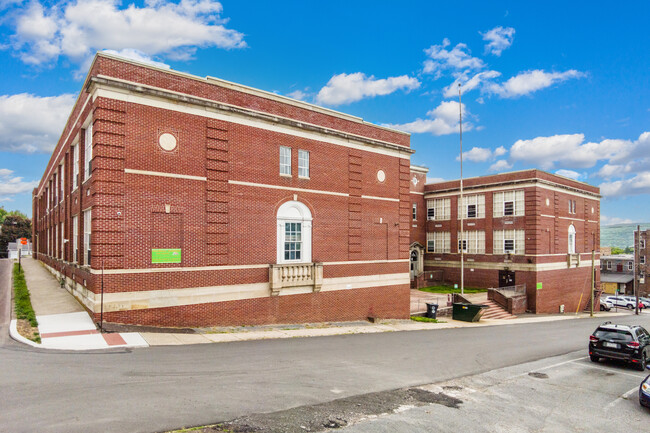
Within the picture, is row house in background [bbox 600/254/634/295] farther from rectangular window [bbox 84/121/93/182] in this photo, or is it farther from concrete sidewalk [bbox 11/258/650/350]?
rectangular window [bbox 84/121/93/182]

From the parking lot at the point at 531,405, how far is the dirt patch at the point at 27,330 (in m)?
10.9

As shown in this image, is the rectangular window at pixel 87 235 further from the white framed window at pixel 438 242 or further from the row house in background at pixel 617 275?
the row house in background at pixel 617 275

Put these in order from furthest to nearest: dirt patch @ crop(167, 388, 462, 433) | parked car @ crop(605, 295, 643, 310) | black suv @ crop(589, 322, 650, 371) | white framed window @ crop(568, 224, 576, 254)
Result: 1. parked car @ crop(605, 295, 643, 310)
2. white framed window @ crop(568, 224, 576, 254)
3. black suv @ crop(589, 322, 650, 371)
4. dirt patch @ crop(167, 388, 462, 433)

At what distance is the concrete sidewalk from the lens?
44.0ft

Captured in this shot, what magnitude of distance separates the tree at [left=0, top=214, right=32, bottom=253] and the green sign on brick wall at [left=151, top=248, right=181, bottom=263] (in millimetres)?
87738

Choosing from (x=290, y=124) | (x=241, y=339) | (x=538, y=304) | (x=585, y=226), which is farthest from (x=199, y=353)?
(x=585, y=226)

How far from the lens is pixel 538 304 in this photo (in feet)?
133

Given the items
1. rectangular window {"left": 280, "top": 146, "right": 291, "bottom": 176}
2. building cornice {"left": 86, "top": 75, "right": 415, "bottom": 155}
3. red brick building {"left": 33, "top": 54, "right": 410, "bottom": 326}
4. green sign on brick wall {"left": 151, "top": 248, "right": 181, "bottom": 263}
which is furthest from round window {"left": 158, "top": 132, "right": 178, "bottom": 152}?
rectangular window {"left": 280, "top": 146, "right": 291, "bottom": 176}

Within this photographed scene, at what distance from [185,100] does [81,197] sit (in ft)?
22.7

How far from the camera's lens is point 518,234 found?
138 ft

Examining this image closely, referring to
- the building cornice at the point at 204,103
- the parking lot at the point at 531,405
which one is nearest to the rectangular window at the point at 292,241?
the building cornice at the point at 204,103

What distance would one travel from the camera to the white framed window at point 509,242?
41594mm

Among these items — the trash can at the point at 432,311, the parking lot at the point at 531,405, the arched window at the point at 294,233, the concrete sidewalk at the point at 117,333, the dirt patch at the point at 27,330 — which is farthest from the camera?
the trash can at the point at 432,311

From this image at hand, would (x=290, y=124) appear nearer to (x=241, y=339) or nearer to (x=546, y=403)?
(x=241, y=339)
